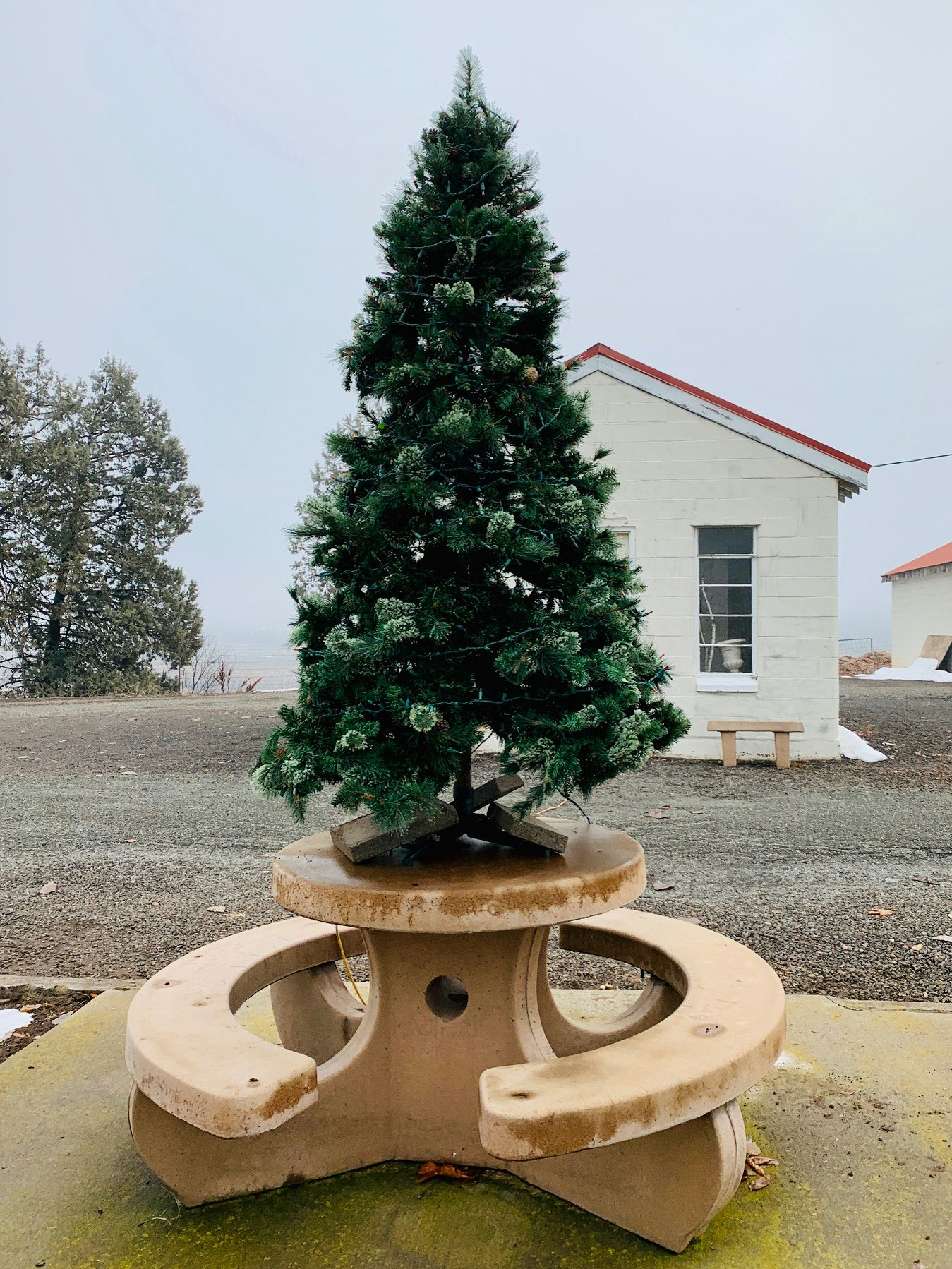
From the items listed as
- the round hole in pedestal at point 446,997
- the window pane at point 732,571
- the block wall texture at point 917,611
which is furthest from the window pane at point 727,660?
the block wall texture at point 917,611

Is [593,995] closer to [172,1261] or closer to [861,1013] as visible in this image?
[861,1013]

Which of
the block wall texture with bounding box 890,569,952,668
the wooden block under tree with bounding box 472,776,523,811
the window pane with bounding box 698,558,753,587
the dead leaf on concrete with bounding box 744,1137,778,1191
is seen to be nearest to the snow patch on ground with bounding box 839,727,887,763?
the window pane with bounding box 698,558,753,587

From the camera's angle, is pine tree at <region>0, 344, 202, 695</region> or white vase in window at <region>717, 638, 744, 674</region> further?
pine tree at <region>0, 344, 202, 695</region>

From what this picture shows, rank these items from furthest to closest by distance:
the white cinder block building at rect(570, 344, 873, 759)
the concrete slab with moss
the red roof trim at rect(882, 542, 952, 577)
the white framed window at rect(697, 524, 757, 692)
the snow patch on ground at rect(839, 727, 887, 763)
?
the red roof trim at rect(882, 542, 952, 577) → the white framed window at rect(697, 524, 757, 692) → the snow patch on ground at rect(839, 727, 887, 763) → the white cinder block building at rect(570, 344, 873, 759) → the concrete slab with moss

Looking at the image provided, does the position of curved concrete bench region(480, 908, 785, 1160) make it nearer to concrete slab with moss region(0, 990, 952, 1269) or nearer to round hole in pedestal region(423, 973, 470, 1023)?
concrete slab with moss region(0, 990, 952, 1269)

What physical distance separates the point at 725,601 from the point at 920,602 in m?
21.0

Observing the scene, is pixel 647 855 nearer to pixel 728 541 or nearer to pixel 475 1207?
pixel 475 1207

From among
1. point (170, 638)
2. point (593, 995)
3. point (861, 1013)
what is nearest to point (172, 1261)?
point (593, 995)

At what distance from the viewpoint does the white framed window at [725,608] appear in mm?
11430

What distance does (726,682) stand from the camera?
1144cm

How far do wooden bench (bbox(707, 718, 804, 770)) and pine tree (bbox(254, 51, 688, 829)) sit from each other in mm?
8553

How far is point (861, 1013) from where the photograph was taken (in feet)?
11.6

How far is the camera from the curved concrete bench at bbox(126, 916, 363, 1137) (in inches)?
75.2

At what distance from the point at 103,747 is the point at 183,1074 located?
38.6ft
